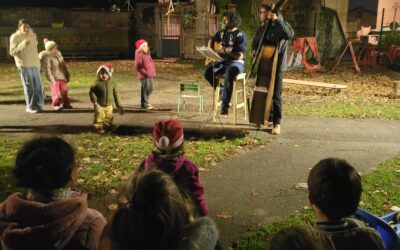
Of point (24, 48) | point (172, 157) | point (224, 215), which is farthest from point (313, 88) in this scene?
point (172, 157)

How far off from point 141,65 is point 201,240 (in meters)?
8.06

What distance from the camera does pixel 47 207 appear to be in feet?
7.23

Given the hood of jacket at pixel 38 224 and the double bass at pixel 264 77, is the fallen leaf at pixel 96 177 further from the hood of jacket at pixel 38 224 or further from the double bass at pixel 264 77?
the hood of jacket at pixel 38 224

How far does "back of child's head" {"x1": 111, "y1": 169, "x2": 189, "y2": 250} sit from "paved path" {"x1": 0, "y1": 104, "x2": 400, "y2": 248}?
2.30 metres

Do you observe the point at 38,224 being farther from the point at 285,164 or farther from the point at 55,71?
the point at 55,71

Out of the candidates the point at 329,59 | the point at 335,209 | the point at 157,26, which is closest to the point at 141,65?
the point at 335,209

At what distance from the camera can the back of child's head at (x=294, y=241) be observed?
151cm

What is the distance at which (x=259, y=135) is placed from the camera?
305 inches

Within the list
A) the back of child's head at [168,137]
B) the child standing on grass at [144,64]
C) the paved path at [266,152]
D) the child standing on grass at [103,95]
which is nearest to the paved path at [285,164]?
the paved path at [266,152]

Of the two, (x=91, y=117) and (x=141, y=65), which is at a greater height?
(x=141, y=65)

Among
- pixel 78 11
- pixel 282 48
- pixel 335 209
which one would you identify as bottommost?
pixel 335 209

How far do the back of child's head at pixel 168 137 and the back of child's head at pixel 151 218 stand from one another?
1404mm

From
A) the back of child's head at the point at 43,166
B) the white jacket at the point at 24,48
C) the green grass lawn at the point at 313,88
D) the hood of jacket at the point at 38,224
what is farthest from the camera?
the green grass lawn at the point at 313,88

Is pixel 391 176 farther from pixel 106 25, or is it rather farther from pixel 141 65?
pixel 106 25
